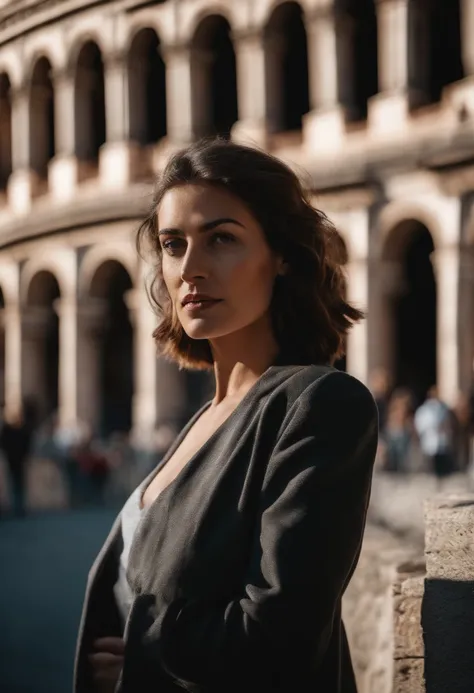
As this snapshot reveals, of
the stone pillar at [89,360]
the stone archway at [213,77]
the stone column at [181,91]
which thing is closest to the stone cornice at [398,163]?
the stone archway at [213,77]

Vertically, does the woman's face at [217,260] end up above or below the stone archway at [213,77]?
below

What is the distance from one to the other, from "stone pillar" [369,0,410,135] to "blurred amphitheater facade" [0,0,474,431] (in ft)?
0.08

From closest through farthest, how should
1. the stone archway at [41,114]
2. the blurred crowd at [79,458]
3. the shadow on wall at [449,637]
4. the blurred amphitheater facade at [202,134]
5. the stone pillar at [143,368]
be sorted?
the shadow on wall at [449,637], the blurred crowd at [79,458], the blurred amphitheater facade at [202,134], the stone pillar at [143,368], the stone archway at [41,114]

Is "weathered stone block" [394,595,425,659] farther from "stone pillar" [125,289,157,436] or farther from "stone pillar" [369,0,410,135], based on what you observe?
"stone pillar" [125,289,157,436]

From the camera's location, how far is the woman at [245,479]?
173 centimetres

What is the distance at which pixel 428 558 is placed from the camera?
2.36 metres

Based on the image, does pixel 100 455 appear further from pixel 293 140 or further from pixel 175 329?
pixel 175 329

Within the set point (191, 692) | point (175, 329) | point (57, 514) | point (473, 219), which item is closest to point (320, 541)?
point (191, 692)

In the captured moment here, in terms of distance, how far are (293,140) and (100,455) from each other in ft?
20.0

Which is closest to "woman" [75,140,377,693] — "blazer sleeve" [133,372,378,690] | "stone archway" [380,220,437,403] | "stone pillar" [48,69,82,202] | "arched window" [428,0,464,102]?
"blazer sleeve" [133,372,378,690]

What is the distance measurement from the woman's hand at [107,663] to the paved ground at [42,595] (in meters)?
3.67

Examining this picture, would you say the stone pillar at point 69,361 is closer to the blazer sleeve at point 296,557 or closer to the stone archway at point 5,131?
the stone archway at point 5,131

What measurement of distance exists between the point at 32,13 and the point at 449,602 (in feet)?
70.4

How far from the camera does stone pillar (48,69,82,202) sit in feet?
70.9
